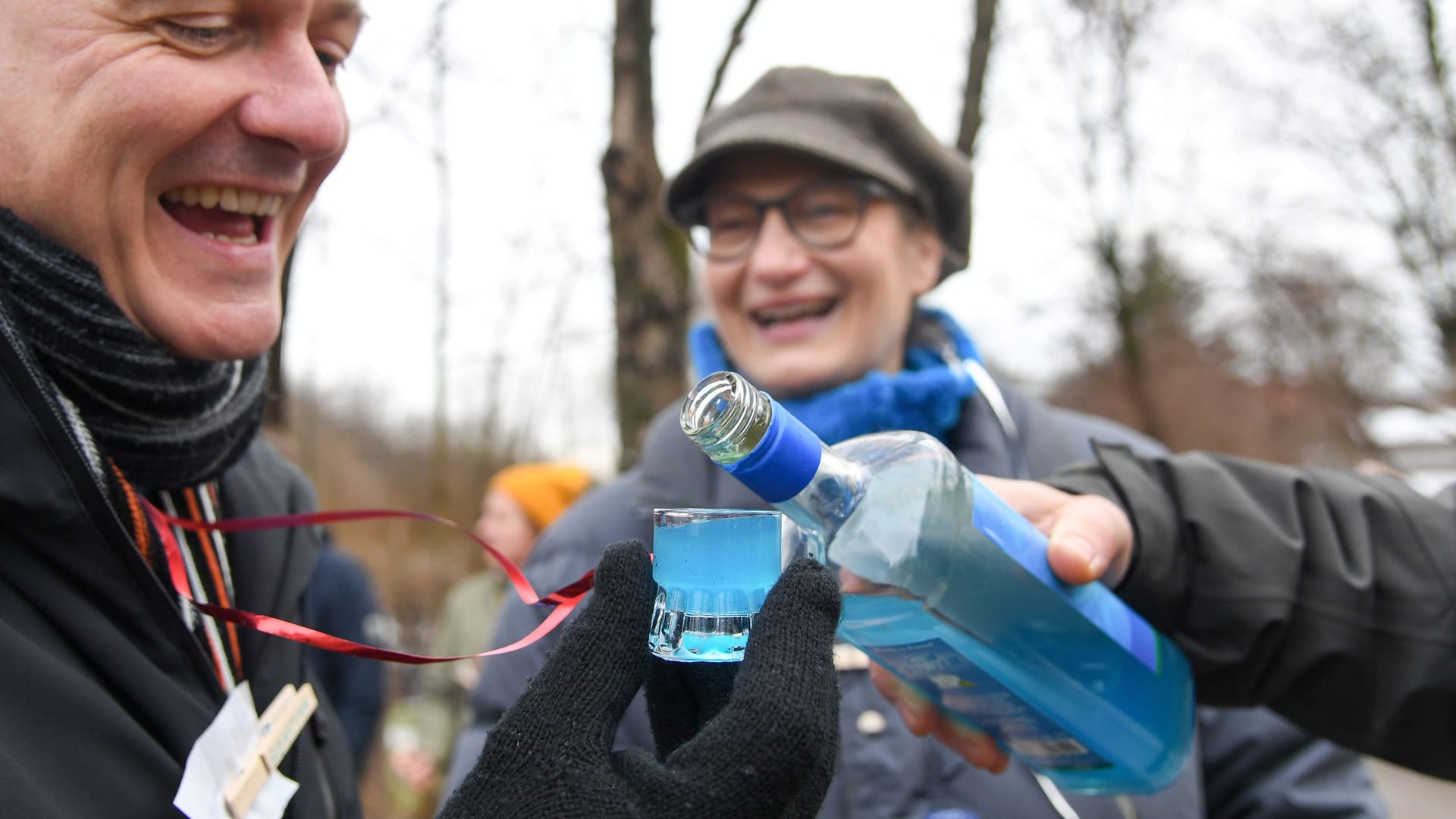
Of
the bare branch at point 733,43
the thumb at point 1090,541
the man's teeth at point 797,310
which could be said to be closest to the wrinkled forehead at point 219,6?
the man's teeth at point 797,310

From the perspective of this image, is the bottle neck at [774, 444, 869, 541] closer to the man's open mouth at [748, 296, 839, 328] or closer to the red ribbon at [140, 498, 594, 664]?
the red ribbon at [140, 498, 594, 664]

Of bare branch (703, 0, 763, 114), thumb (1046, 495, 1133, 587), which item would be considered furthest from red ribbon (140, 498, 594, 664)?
bare branch (703, 0, 763, 114)

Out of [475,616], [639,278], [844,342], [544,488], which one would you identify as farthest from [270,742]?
[475,616]

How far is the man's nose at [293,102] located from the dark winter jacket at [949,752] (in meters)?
1.07

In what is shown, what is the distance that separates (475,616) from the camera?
5586mm

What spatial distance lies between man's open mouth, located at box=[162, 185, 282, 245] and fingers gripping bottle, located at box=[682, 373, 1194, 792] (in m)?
1.00

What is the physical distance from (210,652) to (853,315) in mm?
1581

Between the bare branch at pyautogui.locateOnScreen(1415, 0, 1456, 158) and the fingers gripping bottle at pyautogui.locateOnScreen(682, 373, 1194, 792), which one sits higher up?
the bare branch at pyautogui.locateOnScreen(1415, 0, 1456, 158)

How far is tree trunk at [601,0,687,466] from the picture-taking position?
4.31 meters

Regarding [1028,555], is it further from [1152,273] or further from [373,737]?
[1152,273]

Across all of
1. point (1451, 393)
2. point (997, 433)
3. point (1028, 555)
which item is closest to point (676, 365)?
point (997, 433)

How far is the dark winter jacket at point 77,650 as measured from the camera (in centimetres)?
107

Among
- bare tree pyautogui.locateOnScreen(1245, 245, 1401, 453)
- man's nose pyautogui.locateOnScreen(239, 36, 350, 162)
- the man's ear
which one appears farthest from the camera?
bare tree pyautogui.locateOnScreen(1245, 245, 1401, 453)

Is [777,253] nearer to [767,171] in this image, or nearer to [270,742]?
[767,171]
